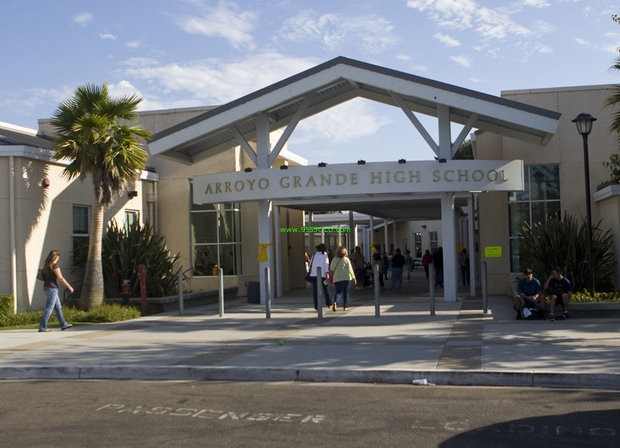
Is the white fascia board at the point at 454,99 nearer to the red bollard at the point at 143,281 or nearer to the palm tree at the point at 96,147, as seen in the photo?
the palm tree at the point at 96,147

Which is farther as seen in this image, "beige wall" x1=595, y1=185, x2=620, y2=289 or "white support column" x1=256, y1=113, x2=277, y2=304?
"white support column" x1=256, y1=113, x2=277, y2=304

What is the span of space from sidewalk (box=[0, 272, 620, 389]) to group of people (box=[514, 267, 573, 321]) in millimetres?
351

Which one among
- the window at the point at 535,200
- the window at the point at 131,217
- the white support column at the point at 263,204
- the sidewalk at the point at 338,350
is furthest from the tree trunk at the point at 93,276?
the window at the point at 535,200

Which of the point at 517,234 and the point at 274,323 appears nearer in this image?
the point at 274,323

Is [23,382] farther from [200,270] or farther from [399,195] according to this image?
[200,270]

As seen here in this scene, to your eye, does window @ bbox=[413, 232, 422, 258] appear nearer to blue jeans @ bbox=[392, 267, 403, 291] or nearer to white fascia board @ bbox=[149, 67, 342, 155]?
blue jeans @ bbox=[392, 267, 403, 291]

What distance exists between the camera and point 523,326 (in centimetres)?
1339

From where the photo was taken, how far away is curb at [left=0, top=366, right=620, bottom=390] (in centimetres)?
855

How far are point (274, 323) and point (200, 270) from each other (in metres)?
9.90

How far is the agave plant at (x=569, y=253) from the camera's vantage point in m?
17.2

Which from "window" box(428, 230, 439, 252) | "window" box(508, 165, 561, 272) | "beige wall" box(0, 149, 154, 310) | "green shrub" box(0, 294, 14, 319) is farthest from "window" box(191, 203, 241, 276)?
"window" box(428, 230, 439, 252)

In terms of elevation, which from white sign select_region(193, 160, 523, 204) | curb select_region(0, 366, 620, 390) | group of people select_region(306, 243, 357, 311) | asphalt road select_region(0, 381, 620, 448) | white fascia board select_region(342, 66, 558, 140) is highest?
white fascia board select_region(342, 66, 558, 140)

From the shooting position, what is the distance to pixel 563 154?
2220 cm

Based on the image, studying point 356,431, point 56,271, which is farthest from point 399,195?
point 356,431
